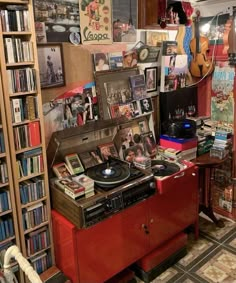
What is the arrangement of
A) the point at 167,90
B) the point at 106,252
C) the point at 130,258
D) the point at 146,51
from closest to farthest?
the point at 106,252
the point at 130,258
the point at 146,51
the point at 167,90

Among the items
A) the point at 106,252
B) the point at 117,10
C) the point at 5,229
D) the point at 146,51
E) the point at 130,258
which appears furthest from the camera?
the point at 146,51

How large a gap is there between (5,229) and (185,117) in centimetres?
182

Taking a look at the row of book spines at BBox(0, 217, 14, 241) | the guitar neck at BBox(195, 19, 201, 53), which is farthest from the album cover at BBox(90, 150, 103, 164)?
the guitar neck at BBox(195, 19, 201, 53)

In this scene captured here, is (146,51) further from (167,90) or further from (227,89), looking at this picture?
(227,89)

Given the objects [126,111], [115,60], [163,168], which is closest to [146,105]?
[126,111]

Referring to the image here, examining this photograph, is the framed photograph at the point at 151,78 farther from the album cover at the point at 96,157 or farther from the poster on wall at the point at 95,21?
the album cover at the point at 96,157

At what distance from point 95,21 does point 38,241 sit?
5.06 ft

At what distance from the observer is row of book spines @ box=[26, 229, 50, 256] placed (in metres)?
1.95

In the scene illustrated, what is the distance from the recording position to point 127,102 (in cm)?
241

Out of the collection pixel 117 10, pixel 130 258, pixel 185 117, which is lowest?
pixel 130 258

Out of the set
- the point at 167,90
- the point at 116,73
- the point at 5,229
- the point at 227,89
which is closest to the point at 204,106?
the point at 227,89

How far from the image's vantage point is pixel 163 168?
2.26 metres

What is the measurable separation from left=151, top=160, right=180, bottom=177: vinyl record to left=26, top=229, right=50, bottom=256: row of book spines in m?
0.84

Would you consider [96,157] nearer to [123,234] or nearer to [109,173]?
[109,173]
